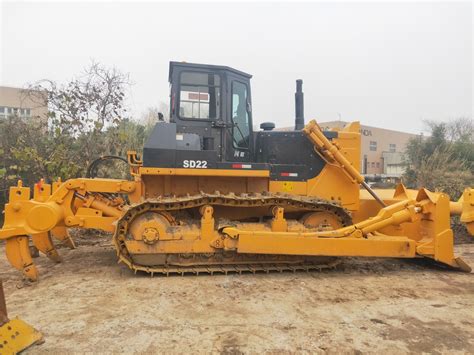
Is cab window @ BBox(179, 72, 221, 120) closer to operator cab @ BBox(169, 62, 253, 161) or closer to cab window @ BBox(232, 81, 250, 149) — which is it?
operator cab @ BBox(169, 62, 253, 161)

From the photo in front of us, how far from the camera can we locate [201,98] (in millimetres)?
5910

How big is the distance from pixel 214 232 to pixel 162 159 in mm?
1251

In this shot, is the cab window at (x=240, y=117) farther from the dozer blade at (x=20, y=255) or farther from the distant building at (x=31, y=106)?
the distant building at (x=31, y=106)

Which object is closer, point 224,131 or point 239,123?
point 224,131

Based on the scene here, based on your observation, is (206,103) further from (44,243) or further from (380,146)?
(380,146)

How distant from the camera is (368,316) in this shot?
3.94 meters

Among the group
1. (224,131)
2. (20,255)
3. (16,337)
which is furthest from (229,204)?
(16,337)

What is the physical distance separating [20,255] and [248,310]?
3156 mm

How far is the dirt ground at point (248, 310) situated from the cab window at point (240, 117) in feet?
7.03

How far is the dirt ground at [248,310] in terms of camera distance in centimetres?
330

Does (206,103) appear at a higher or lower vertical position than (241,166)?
higher

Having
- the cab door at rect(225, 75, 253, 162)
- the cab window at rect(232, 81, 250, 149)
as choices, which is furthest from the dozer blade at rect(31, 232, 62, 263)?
the cab window at rect(232, 81, 250, 149)

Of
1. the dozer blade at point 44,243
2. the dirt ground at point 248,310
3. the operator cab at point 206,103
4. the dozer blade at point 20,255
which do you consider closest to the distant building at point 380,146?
the operator cab at point 206,103

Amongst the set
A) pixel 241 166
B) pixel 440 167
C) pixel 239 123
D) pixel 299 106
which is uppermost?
pixel 299 106
